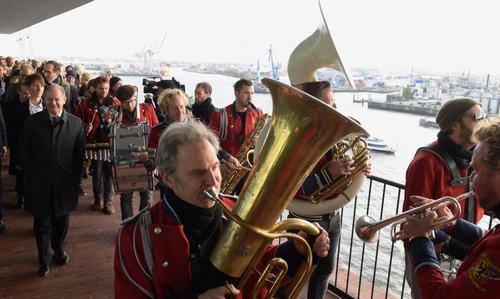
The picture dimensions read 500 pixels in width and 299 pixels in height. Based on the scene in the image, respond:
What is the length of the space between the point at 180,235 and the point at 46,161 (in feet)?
8.85

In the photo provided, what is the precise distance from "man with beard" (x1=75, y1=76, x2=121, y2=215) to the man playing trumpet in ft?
12.7

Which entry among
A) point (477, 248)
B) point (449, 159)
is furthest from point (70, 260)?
point (477, 248)

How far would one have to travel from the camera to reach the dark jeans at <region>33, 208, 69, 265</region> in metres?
3.67

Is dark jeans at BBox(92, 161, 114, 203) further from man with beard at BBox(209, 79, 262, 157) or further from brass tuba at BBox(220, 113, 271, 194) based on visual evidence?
brass tuba at BBox(220, 113, 271, 194)

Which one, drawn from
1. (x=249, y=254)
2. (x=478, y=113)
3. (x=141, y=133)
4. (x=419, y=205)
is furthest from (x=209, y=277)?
(x=141, y=133)

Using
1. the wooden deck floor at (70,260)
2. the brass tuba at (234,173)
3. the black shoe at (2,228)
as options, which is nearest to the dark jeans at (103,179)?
the wooden deck floor at (70,260)

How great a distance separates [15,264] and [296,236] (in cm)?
379

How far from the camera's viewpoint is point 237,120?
15.5 feet

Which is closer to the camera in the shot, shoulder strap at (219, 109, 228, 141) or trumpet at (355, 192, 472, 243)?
trumpet at (355, 192, 472, 243)

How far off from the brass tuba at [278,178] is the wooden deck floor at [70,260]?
8.90ft

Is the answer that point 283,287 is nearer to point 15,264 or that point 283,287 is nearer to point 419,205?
point 419,205

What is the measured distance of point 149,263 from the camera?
1.44 metres

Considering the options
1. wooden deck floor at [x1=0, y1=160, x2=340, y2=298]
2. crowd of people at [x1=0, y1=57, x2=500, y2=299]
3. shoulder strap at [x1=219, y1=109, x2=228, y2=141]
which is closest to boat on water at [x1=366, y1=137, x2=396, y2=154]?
shoulder strap at [x1=219, y1=109, x2=228, y2=141]

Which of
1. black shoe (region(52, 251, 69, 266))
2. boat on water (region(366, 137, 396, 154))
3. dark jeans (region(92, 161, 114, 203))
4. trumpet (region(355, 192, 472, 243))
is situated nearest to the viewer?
trumpet (region(355, 192, 472, 243))
